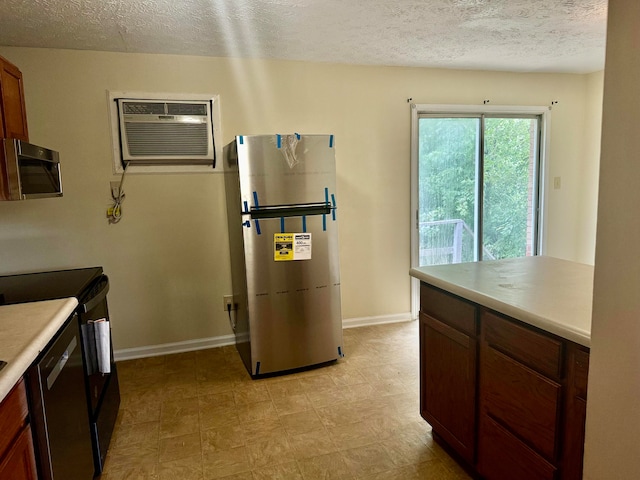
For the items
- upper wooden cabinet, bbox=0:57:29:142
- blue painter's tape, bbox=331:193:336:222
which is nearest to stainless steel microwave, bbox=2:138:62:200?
upper wooden cabinet, bbox=0:57:29:142

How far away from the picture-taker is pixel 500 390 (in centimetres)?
162

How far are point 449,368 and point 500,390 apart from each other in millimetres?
335

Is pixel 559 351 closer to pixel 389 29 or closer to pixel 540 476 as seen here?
pixel 540 476

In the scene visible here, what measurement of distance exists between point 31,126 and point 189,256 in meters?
1.41

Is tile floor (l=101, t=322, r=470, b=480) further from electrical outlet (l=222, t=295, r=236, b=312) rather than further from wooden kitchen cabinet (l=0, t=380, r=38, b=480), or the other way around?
wooden kitchen cabinet (l=0, t=380, r=38, b=480)

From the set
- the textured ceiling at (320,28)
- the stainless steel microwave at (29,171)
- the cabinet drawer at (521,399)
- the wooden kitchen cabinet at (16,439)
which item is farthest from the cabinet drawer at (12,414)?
the textured ceiling at (320,28)

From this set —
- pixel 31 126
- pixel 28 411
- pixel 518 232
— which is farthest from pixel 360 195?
pixel 28 411

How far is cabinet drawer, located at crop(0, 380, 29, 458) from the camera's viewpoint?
44.9 inches

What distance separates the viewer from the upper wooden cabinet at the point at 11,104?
2.21 metres

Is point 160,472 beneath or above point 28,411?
beneath

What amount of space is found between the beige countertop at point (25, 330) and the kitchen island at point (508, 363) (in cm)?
155

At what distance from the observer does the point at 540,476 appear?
1447 millimetres

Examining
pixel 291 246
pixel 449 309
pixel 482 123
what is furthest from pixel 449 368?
pixel 482 123

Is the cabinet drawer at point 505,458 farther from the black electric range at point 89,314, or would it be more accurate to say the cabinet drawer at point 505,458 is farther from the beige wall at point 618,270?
the black electric range at point 89,314
